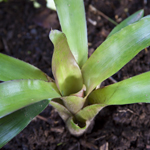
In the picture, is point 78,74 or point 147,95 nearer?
point 147,95

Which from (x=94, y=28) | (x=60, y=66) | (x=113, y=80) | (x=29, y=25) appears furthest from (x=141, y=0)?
(x=60, y=66)

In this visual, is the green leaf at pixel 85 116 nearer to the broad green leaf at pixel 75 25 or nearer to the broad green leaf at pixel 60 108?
the broad green leaf at pixel 60 108

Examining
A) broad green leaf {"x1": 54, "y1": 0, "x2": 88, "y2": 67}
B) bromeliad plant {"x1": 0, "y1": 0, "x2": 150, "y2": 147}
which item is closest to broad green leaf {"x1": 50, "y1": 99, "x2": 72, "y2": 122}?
bromeliad plant {"x1": 0, "y1": 0, "x2": 150, "y2": 147}

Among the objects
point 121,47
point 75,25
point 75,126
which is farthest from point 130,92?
point 75,25

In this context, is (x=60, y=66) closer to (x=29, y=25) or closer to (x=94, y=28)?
(x=94, y=28)

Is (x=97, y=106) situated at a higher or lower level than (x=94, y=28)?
higher

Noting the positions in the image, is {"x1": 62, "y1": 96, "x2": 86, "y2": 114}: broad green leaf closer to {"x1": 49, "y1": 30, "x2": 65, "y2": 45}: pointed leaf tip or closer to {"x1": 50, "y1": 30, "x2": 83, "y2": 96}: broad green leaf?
{"x1": 50, "y1": 30, "x2": 83, "y2": 96}: broad green leaf

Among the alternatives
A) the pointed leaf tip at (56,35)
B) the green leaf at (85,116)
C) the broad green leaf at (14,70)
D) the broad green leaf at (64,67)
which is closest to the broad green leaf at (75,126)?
the green leaf at (85,116)
